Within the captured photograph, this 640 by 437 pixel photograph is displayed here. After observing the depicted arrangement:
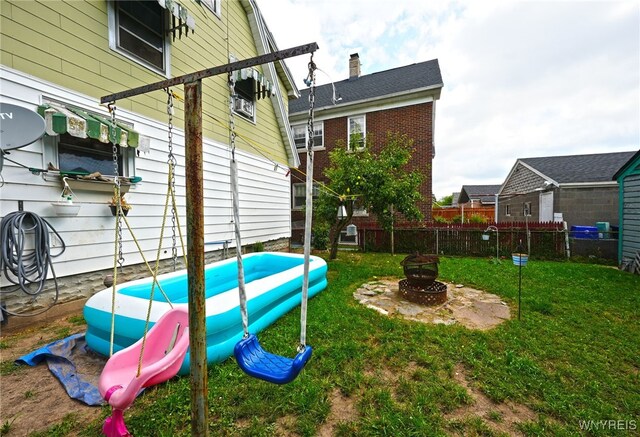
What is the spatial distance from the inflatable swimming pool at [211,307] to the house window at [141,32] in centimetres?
421

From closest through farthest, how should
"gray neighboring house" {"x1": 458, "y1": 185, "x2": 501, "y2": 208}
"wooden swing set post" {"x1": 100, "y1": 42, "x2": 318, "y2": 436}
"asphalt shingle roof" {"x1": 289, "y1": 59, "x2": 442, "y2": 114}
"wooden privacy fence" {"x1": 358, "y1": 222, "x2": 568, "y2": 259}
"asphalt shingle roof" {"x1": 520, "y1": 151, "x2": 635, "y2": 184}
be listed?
1. "wooden swing set post" {"x1": 100, "y1": 42, "x2": 318, "y2": 436}
2. "wooden privacy fence" {"x1": 358, "y1": 222, "x2": 568, "y2": 259}
3. "asphalt shingle roof" {"x1": 289, "y1": 59, "x2": 442, "y2": 114}
4. "asphalt shingle roof" {"x1": 520, "y1": 151, "x2": 635, "y2": 184}
5. "gray neighboring house" {"x1": 458, "y1": 185, "x2": 501, "y2": 208}

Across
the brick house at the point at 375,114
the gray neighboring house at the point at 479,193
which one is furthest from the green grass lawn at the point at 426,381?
the gray neighboring house at the point at 479,193

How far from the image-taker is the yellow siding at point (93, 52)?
132 inches

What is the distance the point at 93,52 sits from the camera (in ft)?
13.5

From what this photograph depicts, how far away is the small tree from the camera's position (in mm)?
7051

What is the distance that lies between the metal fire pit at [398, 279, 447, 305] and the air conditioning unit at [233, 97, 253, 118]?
6.33 meters

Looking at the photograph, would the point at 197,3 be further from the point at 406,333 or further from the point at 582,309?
the point at 582,309

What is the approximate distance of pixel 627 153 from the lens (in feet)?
42.3

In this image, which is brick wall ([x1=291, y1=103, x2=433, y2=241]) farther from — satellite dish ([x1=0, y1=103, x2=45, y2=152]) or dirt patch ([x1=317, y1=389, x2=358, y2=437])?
dirt patch ([x1=317, y1=389, x2=358, y2=437])

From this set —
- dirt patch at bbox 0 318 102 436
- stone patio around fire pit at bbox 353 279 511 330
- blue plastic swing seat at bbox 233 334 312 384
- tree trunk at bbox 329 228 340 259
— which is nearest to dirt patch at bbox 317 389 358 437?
blue plastic swing seat at bbox 233 334 312 384

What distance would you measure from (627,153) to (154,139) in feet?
67.6

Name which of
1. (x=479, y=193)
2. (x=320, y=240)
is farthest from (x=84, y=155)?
(x=479, y=193)

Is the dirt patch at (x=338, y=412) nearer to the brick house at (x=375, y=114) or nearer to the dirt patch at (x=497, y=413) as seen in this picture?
the dirt patch at (x=497, y=413)

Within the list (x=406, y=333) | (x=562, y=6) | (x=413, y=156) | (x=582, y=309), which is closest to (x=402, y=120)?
(x=413, y=156)
